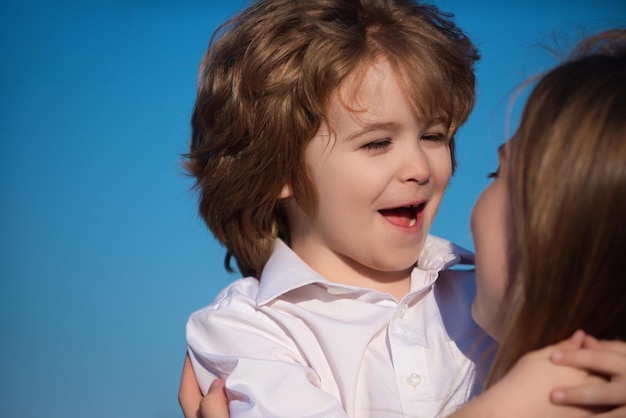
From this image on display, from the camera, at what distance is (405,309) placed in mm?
1555

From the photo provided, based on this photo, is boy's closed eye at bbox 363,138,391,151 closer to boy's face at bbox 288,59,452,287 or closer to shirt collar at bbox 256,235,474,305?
boy's face at bbox 288,59,452,287

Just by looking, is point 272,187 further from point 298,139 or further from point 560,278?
point 560,278

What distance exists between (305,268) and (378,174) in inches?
9.9

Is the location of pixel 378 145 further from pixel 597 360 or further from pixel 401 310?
pixel 597 360

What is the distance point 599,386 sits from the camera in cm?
100

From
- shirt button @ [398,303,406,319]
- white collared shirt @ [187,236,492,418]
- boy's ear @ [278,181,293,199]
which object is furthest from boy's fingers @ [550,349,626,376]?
boy's ear @ [278,181,293,199]

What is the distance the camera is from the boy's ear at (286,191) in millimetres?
1662

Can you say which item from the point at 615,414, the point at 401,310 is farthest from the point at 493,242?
the point at 401,310

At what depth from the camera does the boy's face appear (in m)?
1.49

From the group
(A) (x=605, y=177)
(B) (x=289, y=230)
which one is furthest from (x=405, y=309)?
(A) (x=605, y=177)

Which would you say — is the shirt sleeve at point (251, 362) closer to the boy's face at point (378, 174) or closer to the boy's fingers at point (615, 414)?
the boy's face at point (378, 174)

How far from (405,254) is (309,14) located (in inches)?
21.5

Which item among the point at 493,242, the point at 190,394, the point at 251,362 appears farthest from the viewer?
the point at 190,394

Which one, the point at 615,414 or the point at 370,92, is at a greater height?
the point at 370,92
